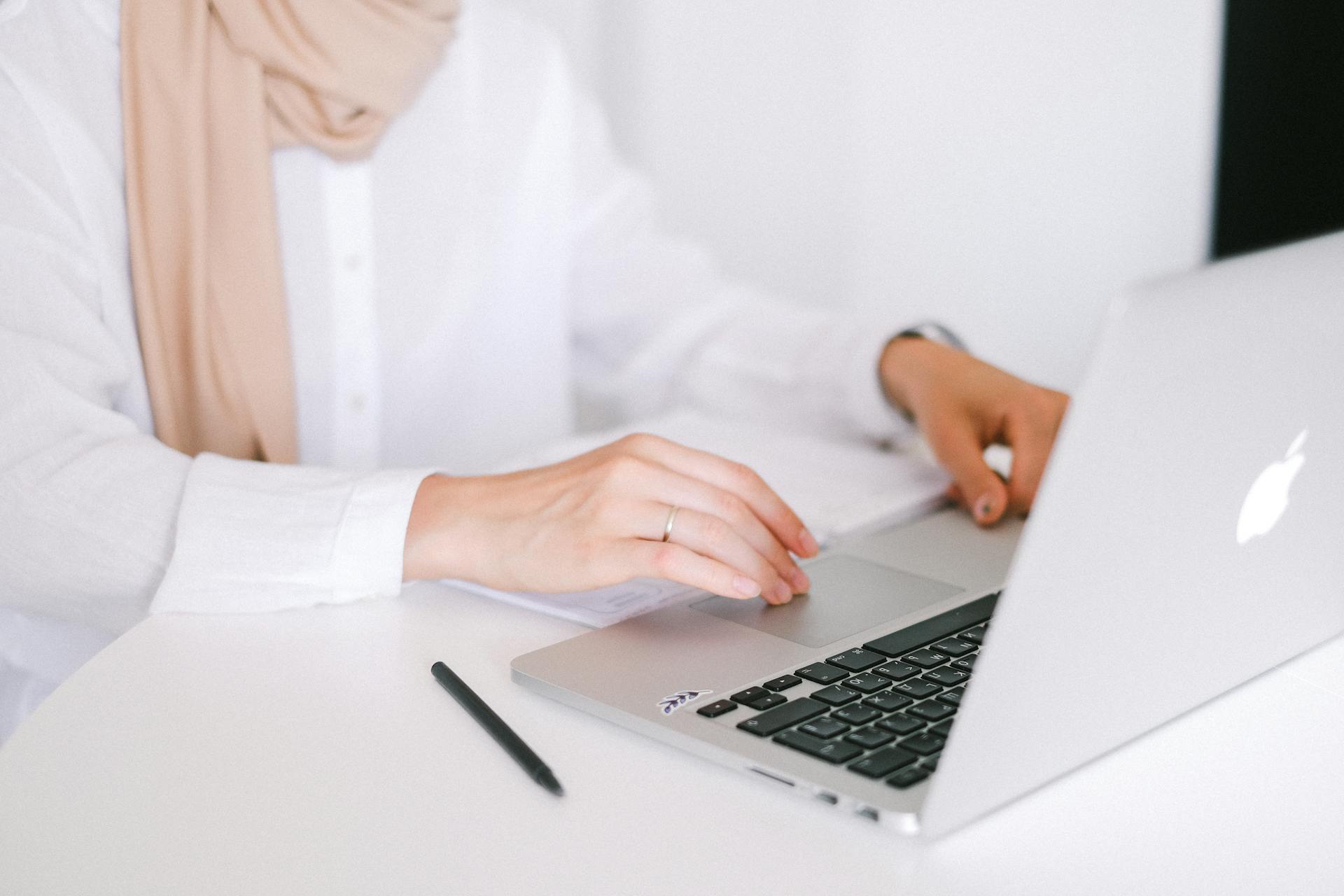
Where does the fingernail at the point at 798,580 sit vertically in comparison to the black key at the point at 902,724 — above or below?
below

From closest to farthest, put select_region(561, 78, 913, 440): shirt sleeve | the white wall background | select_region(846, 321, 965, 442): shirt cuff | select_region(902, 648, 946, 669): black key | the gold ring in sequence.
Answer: select_region(902, 648, 946, 669): black key < the gold ring < select_region(846, 321, 965, 442): shirt cuff < select_region(561, 78, 913, 440): shirt sleeve < the white wall background

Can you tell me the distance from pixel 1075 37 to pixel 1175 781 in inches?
94.5

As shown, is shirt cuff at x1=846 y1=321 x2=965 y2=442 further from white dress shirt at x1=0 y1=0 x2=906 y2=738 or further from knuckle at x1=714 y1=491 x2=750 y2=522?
knuckle at x1=714 y1=491 x2=750 y2=522

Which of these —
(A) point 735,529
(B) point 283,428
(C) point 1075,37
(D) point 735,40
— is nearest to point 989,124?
(C) point 1075,37

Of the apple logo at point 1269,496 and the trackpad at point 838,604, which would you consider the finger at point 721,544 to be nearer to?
the trackpad at point 838,604

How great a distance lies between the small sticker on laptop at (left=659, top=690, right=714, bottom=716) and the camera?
63 cm

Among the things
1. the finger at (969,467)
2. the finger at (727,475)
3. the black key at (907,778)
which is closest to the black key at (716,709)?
the black key at (907,778)

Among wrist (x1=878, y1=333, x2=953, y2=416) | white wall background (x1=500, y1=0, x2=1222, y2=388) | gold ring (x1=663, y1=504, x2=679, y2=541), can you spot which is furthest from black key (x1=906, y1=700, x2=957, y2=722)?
white wall background (x1=500, y1=0, x2=1222, y2=388)

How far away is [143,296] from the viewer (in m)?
1.06

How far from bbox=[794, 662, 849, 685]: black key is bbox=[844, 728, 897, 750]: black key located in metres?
0.06

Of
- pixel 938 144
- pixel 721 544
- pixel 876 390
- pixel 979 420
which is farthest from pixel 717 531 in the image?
pixel 938 144

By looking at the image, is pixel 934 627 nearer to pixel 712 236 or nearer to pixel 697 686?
pixel 697 686

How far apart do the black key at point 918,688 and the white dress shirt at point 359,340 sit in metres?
0.33

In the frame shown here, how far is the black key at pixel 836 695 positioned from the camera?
62cm
